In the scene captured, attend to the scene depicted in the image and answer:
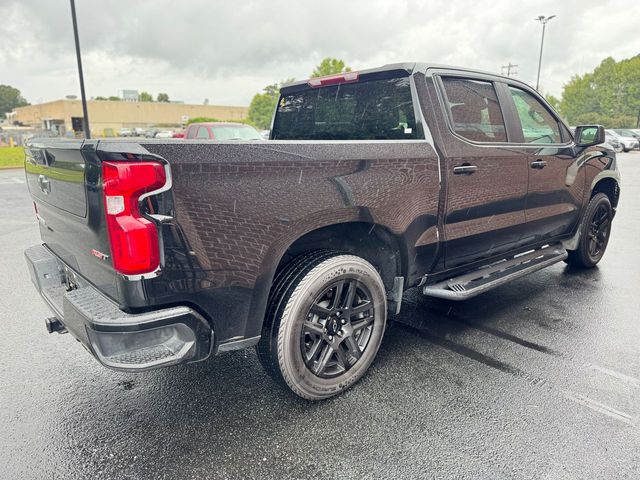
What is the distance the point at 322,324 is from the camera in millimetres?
2627

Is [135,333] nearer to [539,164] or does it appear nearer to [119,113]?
[539,164]

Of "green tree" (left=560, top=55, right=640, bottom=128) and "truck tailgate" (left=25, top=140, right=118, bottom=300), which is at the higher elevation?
"green tree" (left=560, top=55, right=640, bottom=128)

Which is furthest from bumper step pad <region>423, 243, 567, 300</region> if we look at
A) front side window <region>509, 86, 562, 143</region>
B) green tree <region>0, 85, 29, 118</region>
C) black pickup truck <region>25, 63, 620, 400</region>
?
green tree <region>0, 85, 29, 118</region>

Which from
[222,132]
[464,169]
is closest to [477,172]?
[464,169]

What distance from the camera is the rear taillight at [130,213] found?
188cm

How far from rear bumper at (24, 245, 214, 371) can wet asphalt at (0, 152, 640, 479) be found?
0.56 metres

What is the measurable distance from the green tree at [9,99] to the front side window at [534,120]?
155 m

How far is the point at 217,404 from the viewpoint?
2.65 metres

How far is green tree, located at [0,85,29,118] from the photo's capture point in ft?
426

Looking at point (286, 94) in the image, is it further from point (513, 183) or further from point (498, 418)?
point (498, 418)

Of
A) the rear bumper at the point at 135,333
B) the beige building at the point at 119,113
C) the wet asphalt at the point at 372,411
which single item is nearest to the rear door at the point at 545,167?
the wet asphalt at the point at 372,411

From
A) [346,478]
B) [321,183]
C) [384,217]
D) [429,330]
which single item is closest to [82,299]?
[321,183]

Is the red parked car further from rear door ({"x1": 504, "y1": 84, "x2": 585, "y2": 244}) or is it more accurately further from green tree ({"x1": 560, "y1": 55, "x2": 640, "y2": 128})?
green tree ({"x1": 560, "y1": 55, "x2": 640, "y2": 128})

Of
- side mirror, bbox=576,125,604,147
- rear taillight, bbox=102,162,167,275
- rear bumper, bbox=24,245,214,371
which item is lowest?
rear bumper, bbox=24,245,214,371
